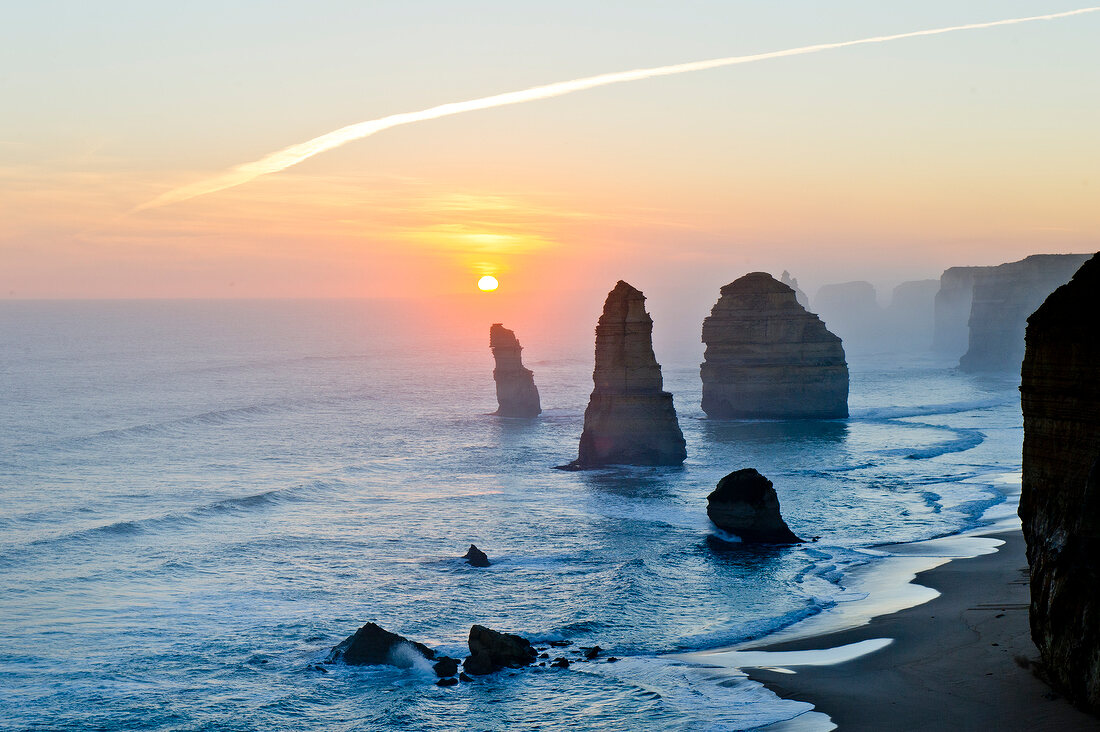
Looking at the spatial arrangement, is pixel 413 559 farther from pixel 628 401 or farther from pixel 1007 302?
pixel 1007 302

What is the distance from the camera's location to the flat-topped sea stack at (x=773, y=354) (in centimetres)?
9088

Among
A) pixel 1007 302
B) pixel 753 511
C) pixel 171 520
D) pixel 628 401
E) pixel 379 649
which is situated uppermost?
pixel 1007 302

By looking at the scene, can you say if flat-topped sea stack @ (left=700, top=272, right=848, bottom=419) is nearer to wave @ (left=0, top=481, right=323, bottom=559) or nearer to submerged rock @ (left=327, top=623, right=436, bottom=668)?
wave @ (left=0, top=481, right=323, bottom=559)

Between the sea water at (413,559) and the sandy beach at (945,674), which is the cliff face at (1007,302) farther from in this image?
the sandy beach at (945,674)

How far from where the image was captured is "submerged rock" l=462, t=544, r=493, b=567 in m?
40.9

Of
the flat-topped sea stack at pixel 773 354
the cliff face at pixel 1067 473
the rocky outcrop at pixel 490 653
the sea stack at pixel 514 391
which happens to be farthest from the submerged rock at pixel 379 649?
the sea stack at pixel 514 391

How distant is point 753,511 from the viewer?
1716 inches

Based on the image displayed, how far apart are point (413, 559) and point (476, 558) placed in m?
3.19

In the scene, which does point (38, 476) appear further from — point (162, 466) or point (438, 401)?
point (438, 401)

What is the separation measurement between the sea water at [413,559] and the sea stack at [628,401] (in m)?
1.91

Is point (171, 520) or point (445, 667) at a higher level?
point (445, 667)

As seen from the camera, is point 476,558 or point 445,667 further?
point 476,558

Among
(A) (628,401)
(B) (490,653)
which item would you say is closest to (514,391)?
(A) (628,401)

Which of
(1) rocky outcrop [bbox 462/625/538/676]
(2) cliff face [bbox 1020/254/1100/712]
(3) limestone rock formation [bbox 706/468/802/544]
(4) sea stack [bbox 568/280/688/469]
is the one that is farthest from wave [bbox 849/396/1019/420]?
(2) cliff face [bbox 1020/254/1100/712]
